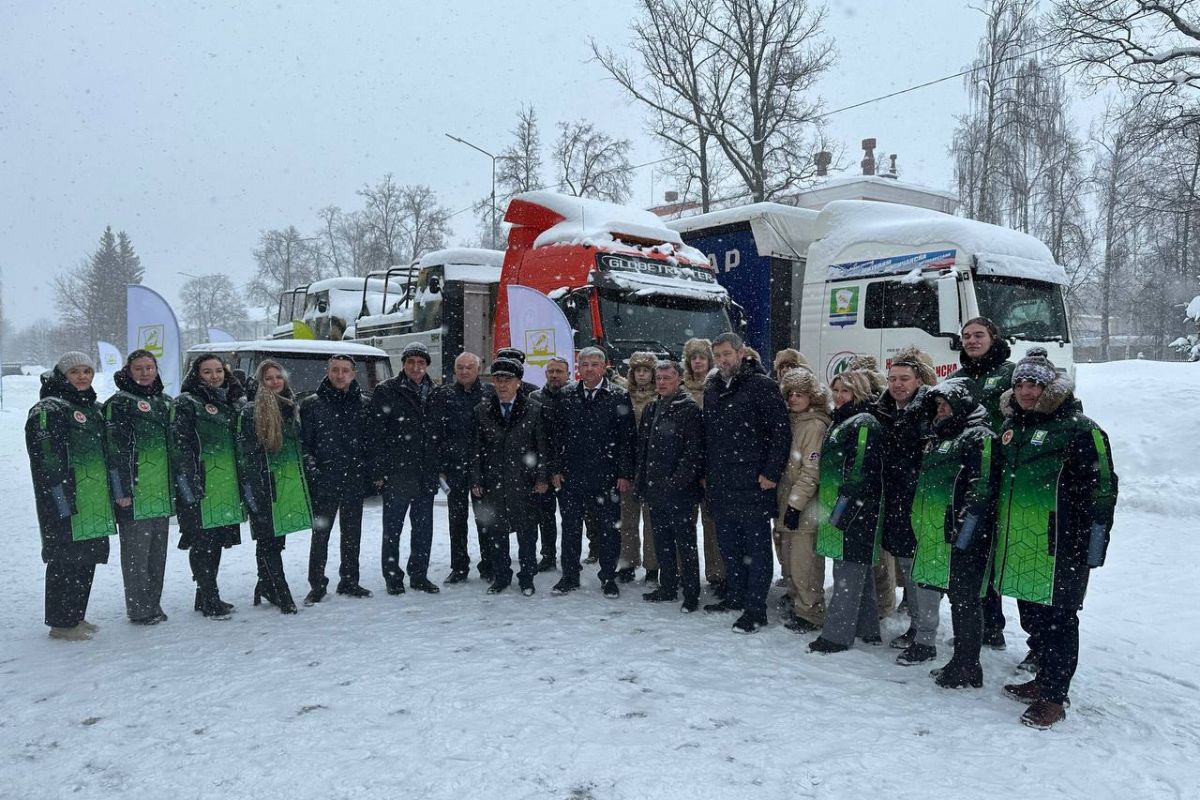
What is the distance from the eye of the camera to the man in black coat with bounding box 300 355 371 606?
5.53 metres

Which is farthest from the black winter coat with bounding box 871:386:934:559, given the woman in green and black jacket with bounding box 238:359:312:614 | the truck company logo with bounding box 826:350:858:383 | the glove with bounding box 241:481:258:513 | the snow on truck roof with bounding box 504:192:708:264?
the truck company logo with bounding box 826:350:858:383

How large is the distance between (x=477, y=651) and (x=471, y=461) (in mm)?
1649

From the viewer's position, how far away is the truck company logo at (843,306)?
1061 cm

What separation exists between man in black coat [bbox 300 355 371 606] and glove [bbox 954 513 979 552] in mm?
3902

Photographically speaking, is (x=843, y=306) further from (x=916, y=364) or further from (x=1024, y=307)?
(x=916, y=364)

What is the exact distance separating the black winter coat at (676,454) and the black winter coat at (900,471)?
4.06 ft

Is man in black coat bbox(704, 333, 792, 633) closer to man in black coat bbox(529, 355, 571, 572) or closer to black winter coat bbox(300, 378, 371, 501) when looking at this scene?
man in black coat bbox(529, 355, 571, 572)

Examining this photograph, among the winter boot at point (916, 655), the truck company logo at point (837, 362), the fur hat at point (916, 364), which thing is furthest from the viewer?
the truck company logo at point (837, 362)

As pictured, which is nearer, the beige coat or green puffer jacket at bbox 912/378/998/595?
green puffer jacket at bbox 912/378/998/595

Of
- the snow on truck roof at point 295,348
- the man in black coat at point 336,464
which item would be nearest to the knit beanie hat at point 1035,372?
the man in black coat at point 336,464

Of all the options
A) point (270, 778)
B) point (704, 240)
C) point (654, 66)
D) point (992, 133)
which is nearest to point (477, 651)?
point (270, 778)

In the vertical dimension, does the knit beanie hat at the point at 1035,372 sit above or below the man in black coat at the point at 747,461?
above

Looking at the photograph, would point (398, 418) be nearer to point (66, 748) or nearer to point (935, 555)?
point (66, 748)

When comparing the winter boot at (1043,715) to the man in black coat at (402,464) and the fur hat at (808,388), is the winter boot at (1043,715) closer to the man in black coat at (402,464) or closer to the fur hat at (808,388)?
the fur hat at (808,388)
